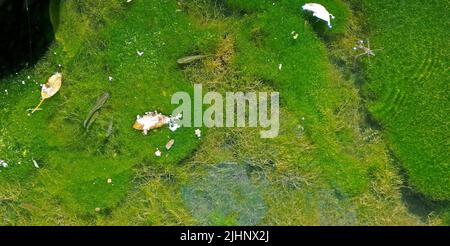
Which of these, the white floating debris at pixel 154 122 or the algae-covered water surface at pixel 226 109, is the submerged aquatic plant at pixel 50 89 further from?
the white floating debris at pixel 154 122

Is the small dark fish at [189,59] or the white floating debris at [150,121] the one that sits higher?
the small dark fish at [189,59]

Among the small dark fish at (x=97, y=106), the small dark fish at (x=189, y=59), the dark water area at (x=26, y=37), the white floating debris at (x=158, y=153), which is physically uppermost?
the small dark fish at (x=189, y=59)

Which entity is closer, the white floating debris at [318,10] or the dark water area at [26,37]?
the white floating debris at [318,10]

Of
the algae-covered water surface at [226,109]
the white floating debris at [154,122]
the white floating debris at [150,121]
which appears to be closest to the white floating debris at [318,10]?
the algae-covered water surface at [226,109]

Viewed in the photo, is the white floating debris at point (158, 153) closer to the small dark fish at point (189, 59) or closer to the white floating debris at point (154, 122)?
the white floating debris at point (154, 122)

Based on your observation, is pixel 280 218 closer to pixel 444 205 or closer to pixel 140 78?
pixel 444 205

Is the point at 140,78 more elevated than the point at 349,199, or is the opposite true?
the point at 140,78
